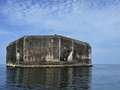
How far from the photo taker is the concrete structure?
60406 mm

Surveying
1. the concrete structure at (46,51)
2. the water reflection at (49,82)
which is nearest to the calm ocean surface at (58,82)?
the water reflection at (49,82)

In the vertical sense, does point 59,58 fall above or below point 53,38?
below

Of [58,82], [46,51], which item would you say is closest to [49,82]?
[58,82]

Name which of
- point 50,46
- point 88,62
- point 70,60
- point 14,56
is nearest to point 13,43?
point 14,56

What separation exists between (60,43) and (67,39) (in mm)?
1890

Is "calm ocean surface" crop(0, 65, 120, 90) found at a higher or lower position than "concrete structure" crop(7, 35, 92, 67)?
lower

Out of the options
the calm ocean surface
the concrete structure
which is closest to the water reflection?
the calm ocean surface

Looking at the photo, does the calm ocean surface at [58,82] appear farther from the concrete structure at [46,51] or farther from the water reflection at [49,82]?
the concrete structure at [46,51]

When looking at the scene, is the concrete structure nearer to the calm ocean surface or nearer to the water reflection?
the calm ocean surface

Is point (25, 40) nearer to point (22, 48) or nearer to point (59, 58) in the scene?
point (22, 48)

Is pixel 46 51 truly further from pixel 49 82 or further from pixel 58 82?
pixel 58 82

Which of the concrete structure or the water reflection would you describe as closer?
the water reflection

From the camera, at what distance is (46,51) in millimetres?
60906

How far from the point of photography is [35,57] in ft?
201
